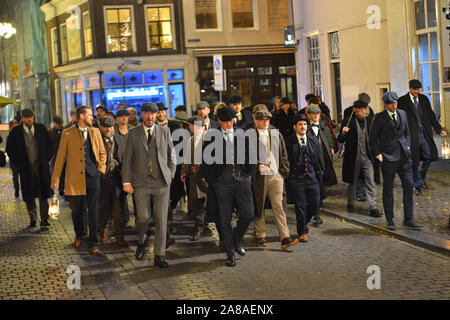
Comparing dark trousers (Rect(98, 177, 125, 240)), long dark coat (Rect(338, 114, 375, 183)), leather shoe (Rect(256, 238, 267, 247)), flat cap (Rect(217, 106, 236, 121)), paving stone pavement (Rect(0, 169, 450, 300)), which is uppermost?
flat cap (Rect(217, 106, 236, 121))

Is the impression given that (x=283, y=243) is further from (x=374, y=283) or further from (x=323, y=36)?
(x=323, y=36)

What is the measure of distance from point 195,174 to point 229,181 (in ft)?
5.48

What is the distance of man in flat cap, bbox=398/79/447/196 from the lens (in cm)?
1245

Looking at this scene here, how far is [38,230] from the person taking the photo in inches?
468

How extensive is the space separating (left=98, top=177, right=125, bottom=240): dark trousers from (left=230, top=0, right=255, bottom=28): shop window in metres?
22.1

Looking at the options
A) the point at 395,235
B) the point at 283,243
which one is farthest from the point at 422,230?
the point at 283,243

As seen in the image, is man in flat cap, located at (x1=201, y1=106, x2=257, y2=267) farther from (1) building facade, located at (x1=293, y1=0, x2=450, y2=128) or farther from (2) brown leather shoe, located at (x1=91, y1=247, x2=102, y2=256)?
(1) building facade, located at (x1=293, y1=0, x2=450, y2=128)

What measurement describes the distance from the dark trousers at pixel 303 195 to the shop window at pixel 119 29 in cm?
2269

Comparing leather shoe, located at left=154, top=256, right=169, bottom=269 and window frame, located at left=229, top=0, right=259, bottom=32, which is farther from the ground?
window frame, located at left=229, top=0, right=259, bottom=32

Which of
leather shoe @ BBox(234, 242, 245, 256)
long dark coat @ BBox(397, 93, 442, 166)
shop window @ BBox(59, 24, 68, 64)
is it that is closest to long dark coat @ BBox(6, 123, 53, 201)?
leather shoe @ BBox(234, 242, 245, 256)

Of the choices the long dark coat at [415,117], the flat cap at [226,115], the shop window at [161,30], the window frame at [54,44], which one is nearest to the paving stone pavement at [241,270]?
the flat cap at [226,115]

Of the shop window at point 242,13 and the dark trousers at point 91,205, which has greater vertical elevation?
the shop window at point 242,13

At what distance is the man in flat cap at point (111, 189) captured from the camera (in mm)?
10164

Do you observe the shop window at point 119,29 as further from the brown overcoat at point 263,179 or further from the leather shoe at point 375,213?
the brown overcoat at point 263,179
